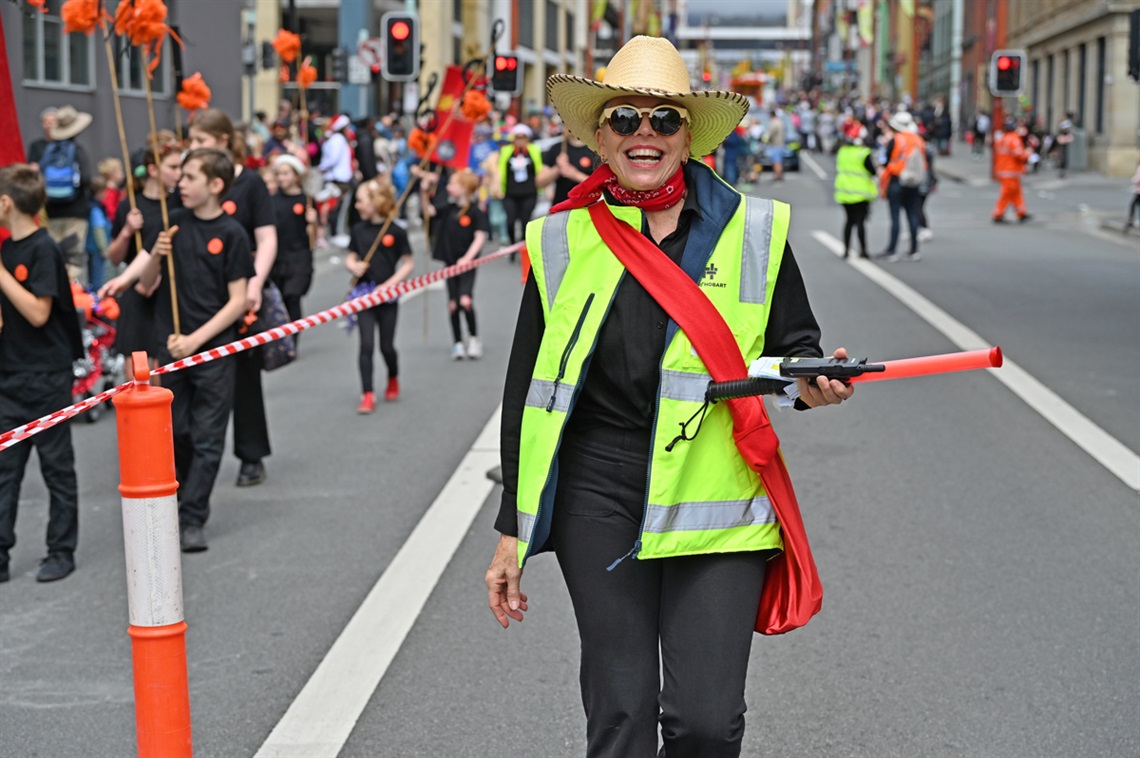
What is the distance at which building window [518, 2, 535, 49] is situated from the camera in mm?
62125

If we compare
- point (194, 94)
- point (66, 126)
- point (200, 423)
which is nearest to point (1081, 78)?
point (66, 126)

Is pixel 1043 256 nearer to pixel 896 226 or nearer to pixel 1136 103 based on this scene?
pixel 896 226

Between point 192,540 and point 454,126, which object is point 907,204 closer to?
point 454,126

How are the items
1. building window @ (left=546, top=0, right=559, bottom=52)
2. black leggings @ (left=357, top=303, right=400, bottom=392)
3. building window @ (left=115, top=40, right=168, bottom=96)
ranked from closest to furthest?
black leggings @ (left=357, top=303, right=400, bottom=392)
building window @ (left=115, top=40, right=168, bottom=96)
building window @ (left=546, top=0, right=559, bottom=52)

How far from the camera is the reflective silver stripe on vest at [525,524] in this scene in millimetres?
3512

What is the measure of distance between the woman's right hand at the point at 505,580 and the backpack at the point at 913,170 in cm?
1838

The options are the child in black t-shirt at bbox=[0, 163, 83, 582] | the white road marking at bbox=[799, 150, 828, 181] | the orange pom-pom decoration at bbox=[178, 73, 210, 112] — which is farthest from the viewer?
the white road marking at bbox=[799, 150, 828, 181]

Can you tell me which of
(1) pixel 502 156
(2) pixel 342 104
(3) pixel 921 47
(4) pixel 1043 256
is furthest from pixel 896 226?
(3) pixel 921 47

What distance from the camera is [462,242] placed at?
13578 mm

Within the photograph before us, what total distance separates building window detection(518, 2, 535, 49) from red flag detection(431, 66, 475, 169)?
46.7 m

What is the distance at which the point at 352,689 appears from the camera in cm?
536

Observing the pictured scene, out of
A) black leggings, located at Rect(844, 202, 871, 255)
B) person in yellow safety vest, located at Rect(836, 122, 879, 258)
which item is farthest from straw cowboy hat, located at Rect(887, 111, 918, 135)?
black leggings, located at Rect(844, 202, 871, 255)

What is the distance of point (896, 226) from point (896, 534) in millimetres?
15183

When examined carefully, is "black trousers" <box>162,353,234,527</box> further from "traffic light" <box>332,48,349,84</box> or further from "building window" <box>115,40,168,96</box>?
"traffic light" <box>332,48,349,84</box>
